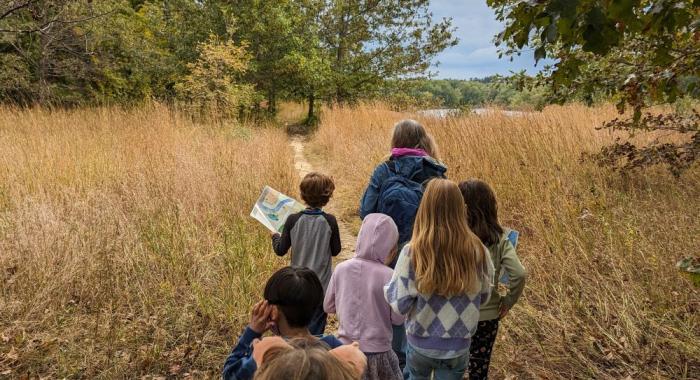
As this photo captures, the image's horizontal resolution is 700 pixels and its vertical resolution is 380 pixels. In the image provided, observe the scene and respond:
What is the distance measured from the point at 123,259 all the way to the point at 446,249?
292cm

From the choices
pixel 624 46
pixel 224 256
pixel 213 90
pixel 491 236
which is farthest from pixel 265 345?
pixel 213 90

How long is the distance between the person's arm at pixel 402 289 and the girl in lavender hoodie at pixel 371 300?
10 cm

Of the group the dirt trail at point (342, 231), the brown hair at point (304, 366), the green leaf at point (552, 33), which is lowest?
the dirt trail at point (342, 231)

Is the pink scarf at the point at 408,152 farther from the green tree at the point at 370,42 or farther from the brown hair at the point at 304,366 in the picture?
the green tree at the point at 370,42

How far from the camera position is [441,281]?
201cm

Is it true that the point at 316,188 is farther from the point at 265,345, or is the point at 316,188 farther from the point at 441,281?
the point at 265,345

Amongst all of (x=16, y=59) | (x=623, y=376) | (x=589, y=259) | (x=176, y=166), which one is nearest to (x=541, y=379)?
(x=623, y=376)

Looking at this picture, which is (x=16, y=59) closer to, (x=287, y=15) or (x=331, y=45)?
(x=287, y=15)

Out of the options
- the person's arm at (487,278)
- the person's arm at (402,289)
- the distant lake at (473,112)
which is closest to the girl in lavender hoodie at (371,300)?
the person's arm at (402,289)

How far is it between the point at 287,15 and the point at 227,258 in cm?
1388

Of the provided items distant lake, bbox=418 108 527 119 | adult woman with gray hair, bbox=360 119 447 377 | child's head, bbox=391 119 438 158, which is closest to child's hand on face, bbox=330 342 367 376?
adult woman with gray hair, bbox=360 119 447 377

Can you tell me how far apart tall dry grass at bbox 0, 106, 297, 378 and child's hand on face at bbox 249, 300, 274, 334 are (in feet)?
4.86

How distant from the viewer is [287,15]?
1582 cm

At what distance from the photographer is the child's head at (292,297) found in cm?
171
